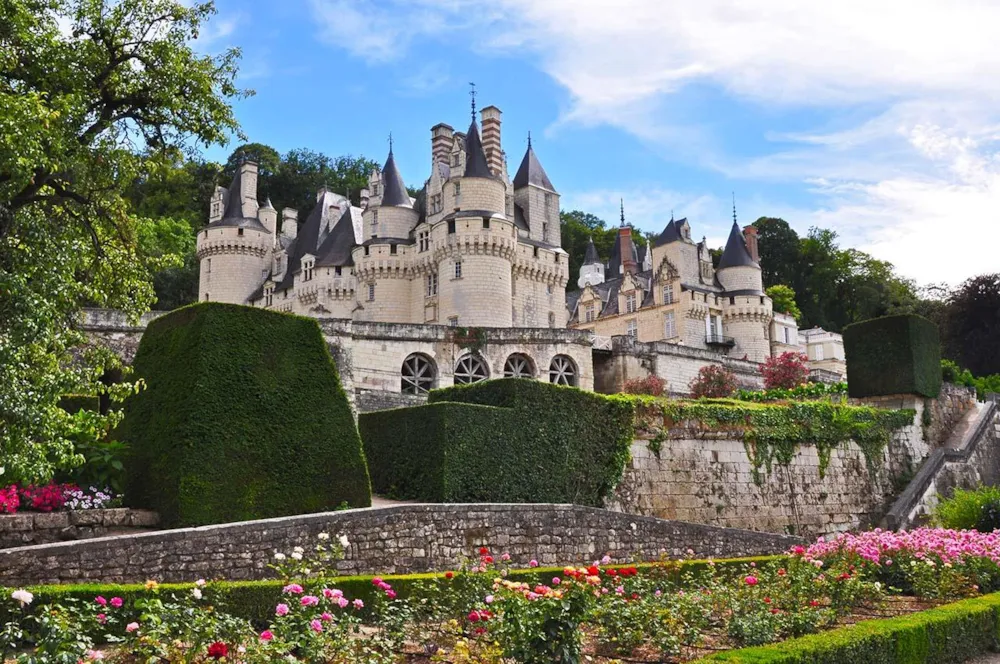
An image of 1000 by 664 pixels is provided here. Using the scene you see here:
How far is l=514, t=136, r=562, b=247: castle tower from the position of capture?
41.9m

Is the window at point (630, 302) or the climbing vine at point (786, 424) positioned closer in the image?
the climbing vine at point (786, 424)

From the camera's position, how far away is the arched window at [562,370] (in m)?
28.8

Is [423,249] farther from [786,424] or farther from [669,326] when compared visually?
[786,424]

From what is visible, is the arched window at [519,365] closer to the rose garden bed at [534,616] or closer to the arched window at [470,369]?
the arched window at [470,369]

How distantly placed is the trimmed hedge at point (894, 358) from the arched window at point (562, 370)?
8.47 m

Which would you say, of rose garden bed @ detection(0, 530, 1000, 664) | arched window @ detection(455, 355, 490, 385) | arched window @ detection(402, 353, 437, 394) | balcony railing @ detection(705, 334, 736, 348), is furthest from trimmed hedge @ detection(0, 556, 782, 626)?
balcony railing @ detection(705, 334, 736, 348)

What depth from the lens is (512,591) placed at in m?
6.36

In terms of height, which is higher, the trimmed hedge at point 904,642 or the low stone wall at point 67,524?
the low stone wall at point 67,524

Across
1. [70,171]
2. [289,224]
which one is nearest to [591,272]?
[289,224]

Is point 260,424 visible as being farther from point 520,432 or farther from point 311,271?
point 311,271

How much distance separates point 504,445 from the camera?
1412 centimetres

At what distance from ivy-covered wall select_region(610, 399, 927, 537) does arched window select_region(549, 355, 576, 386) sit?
9.56 m

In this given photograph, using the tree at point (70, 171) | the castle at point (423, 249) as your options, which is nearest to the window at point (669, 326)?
the castle at point (423, 249)

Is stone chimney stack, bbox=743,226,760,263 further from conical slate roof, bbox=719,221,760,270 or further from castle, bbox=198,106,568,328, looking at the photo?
castle, bbox=198,106,568,328
